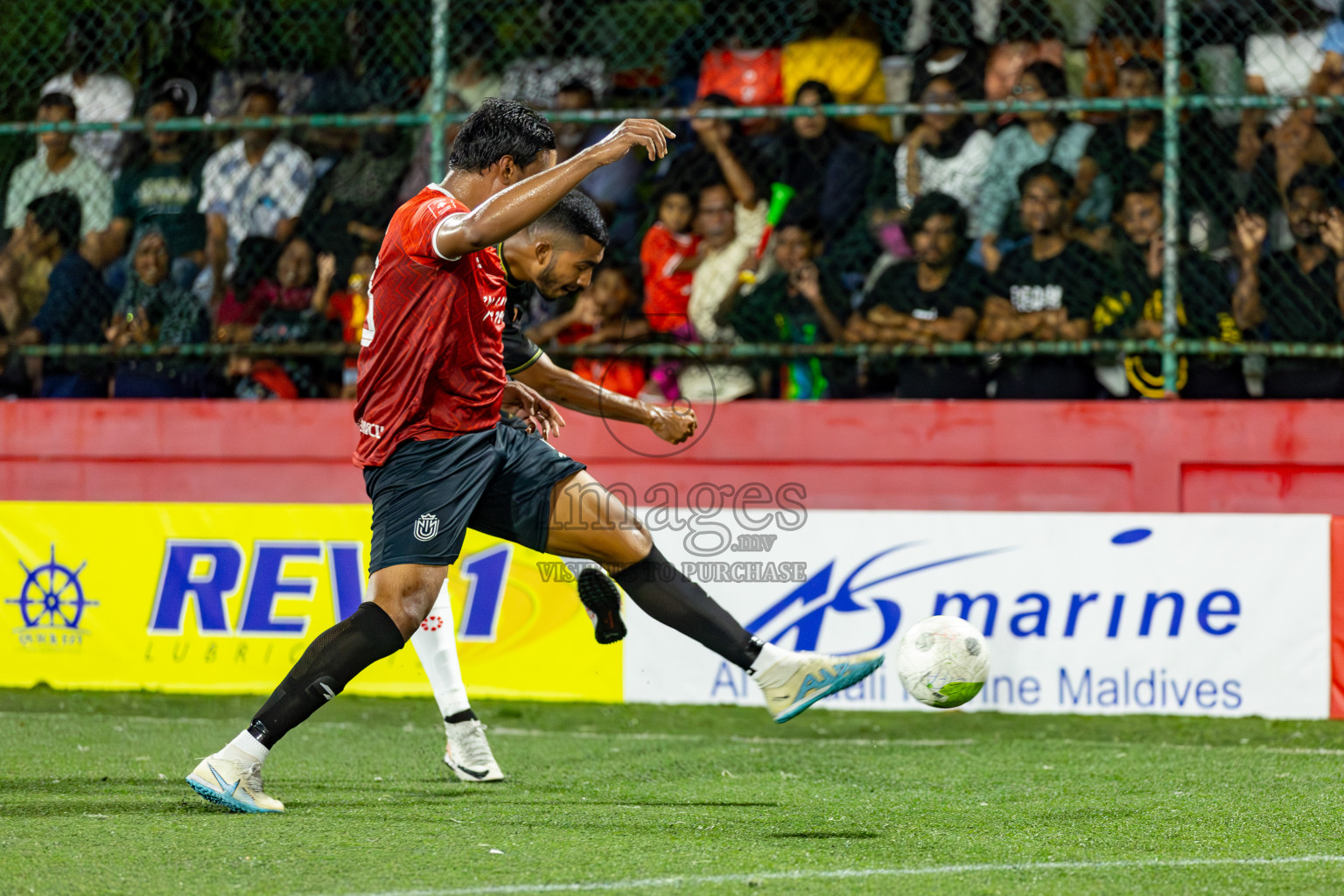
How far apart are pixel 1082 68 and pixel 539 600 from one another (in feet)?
14.2

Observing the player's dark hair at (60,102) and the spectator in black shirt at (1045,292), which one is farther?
the player's dark hair at (60,102)

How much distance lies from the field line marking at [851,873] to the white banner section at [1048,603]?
117 inches

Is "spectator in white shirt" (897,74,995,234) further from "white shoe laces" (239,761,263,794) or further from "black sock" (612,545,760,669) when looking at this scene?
"white shoe laces" (239,761,263,794)

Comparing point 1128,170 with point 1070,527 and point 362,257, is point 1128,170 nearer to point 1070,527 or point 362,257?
point 1070,527

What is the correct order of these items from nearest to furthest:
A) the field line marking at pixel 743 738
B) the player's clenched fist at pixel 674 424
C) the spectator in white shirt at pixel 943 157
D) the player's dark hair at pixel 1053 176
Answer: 1. the player's clenched fist at pixel 674 424
2. the field line marking at pixel 743 738
3. the player's dark hair at pixel 1053 176
4. the spectator in white shirt at pixel 943 157

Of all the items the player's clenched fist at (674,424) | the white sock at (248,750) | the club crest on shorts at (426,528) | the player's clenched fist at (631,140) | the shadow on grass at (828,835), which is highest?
the player's clenched fist at (631,140)

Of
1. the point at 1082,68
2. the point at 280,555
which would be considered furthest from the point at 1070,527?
the point at 280,555

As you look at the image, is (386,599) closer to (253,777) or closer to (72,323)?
(253,777)

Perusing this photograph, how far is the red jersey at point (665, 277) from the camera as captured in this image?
327 inches

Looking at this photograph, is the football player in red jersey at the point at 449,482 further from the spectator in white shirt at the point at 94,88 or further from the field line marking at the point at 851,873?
the spectator in white shirt at the point at 94,88

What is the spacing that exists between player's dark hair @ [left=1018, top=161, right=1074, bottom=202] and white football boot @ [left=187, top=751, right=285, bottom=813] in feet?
17.0

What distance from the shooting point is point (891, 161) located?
838 cm

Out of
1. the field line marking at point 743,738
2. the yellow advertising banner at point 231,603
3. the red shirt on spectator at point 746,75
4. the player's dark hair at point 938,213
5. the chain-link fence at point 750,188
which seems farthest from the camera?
the red shirt on spectator at point 746,75

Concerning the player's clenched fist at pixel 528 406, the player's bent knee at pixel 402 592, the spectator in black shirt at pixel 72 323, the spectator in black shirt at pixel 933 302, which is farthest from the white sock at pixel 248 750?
the spectator in black shirt at pixel 72 323
